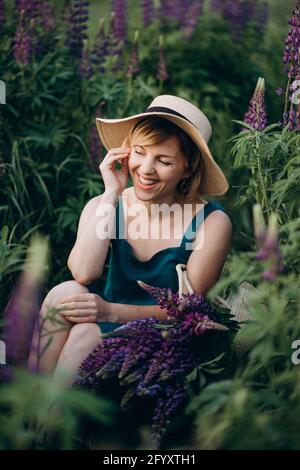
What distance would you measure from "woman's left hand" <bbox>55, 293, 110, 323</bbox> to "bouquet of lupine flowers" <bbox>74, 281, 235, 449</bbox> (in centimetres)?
16

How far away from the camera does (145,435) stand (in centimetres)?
276

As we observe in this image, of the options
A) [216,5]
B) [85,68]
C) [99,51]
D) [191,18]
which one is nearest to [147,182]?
[85,68]

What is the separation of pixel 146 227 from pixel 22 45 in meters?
1.49

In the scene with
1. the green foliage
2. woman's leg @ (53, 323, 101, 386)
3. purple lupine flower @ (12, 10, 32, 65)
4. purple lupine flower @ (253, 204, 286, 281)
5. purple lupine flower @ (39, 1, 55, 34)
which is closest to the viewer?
the green foliage

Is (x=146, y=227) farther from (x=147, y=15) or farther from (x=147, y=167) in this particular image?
(x=147, y=15)

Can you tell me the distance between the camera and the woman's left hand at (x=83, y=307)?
9.97ft

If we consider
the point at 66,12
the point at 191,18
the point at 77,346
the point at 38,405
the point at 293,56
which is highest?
the point at 191,18

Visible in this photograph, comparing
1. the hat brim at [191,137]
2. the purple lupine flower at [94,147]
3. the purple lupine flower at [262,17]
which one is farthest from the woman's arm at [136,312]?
the purple lupine flower at [262,17]

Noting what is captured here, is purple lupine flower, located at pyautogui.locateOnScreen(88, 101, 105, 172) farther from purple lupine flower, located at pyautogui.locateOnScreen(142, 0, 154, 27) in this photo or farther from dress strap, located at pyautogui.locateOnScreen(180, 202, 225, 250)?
purple lupine flower, located at pyautogui.locateOnScreen(142, 0, 154, 27)

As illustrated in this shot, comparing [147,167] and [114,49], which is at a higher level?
[114,49]

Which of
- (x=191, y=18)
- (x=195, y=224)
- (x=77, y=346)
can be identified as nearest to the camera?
(x=77, y=346)

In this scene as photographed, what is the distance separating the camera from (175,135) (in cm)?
323

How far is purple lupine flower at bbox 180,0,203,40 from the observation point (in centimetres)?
596

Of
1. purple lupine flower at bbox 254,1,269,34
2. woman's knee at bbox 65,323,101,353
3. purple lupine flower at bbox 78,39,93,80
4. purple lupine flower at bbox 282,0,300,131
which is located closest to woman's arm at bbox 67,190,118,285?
woman's knee at bbox 65,323,101,353
